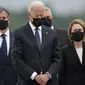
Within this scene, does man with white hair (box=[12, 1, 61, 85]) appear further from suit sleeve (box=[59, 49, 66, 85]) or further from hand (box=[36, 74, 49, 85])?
suit sleeve (box=[59, 49, 66, 85])

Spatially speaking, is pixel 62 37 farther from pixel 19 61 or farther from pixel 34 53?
pixel 19 61

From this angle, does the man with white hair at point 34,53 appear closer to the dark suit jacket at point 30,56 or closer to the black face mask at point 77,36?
the dark suit jacket at point 30,56

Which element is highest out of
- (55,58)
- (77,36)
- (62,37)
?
(77,36)

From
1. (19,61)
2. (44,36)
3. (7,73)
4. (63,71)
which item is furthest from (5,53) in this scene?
(63,71)

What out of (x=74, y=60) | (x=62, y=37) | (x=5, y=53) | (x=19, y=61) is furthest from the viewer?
(x=62, y=37)

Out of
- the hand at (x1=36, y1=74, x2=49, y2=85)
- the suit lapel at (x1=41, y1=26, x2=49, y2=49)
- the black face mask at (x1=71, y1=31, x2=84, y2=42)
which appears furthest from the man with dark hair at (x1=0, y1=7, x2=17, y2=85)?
the black face mask at (x1=71, y1=31, x2=84, y2=42)

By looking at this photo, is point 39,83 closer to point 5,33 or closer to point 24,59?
point 24,59

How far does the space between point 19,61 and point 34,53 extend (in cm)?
25

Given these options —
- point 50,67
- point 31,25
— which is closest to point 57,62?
point 50,67

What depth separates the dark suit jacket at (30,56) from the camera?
26.8ft

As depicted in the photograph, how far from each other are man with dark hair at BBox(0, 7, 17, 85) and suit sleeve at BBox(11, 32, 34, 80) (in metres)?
0.60

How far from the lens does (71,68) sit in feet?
27.9

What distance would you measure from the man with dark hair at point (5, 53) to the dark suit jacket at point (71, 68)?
86 centimetres

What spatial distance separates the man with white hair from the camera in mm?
8172
